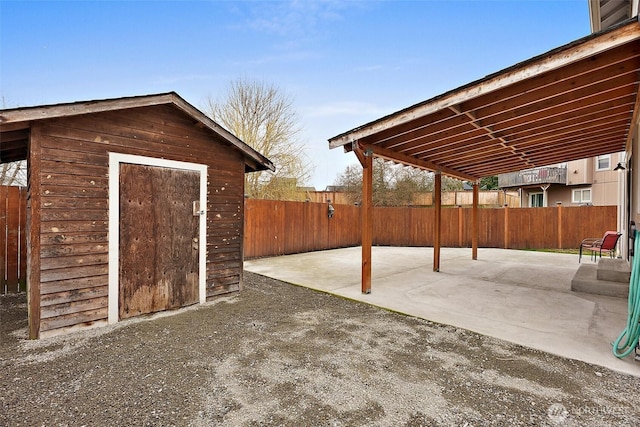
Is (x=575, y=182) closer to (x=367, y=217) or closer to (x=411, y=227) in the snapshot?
(x=411, y=227)

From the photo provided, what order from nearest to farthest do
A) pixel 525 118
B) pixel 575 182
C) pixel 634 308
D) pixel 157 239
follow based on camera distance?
pixel 634 308 → pixel 157 239 → pixel 525 118 → pixel 575 182

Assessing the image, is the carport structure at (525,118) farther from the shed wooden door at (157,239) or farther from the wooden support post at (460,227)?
the wooden support post at (460,227)

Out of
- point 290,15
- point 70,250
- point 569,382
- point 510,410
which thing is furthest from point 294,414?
point 290,15

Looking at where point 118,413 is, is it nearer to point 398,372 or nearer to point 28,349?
point 28,349

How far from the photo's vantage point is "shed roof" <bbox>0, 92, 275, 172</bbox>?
273cm

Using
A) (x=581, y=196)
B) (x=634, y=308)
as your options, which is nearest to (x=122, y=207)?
(x=634, y=308)

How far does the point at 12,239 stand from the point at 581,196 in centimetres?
2020

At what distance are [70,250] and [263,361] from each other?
7.62 ft

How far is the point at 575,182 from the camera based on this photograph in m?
14.6

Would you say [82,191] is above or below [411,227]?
above

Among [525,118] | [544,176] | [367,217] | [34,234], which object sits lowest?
[34,234]

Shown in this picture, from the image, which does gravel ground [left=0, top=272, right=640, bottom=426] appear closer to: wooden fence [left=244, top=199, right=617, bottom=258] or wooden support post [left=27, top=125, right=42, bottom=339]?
wooden support post [left=27, top=125, right=42, bottom=339]

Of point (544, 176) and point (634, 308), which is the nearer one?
point (634, 308)

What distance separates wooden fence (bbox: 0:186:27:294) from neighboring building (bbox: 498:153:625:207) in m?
16.1
